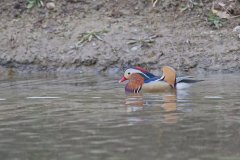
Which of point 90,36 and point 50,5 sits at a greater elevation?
point 50,5

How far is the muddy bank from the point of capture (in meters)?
10.5

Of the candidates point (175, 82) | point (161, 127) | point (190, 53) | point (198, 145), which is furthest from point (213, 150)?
point (190, 53)

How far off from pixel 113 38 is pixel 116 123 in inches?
199

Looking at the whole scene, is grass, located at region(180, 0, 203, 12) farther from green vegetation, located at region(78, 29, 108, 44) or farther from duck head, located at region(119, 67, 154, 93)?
duck head, located at region(119, 67, 154, 93)

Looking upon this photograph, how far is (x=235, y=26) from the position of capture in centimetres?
1096

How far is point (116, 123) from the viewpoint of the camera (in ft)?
19.6

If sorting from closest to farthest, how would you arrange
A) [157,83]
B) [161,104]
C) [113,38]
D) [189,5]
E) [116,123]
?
[116,123], [161,104], [157,83], [113,38], [189,5]

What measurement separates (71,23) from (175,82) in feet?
12.2

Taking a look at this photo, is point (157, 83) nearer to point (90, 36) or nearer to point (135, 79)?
point (135, 79)

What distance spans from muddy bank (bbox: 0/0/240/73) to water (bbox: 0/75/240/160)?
1.54m

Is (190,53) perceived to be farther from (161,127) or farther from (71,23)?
(161,127)

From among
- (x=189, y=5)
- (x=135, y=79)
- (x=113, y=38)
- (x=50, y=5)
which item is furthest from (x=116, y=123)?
(x=50, y=5)

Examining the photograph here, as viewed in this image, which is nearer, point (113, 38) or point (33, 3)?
point (113, 38)

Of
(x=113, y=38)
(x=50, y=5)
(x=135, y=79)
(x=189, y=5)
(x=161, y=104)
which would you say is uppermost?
(x=50, y=5)
